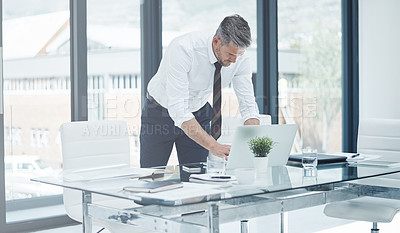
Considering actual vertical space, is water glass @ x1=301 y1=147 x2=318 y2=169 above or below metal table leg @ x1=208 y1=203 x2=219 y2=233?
above

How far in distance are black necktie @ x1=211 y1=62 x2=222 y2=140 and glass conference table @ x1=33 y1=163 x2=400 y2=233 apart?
1.84 ft

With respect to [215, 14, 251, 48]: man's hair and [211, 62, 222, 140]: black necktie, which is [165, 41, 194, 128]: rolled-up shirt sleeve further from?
[215, 14, 251, 48]: man's hair

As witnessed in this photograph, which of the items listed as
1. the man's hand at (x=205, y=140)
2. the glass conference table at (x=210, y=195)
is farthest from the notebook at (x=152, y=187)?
the man's hand at (x=205, y=140)

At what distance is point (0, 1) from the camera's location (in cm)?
390

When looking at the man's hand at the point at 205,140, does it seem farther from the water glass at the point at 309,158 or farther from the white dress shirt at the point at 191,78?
the water glass at the point at 309,158

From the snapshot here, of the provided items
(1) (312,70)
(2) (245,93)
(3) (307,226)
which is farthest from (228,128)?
(1) (312,70)

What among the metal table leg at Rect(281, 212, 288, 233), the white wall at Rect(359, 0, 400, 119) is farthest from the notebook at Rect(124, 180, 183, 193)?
the white wall at Rect(359, 0, 400, 119)

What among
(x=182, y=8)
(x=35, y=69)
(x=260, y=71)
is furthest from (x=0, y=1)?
(x=260, y=71)

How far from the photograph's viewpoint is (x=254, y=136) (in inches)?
97.7

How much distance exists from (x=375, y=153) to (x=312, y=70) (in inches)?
90.4

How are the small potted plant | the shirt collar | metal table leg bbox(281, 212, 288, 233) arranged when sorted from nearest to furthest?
the small potted plant, the shirt collar, metal table leg bbox(281, 212, 288, 233)

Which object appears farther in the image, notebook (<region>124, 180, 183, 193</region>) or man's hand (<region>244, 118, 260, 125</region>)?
man's hand (<region>244, 118, 260, 125</region>)

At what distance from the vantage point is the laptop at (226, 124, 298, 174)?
2.46 m

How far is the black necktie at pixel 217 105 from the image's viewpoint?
10.4 ft
